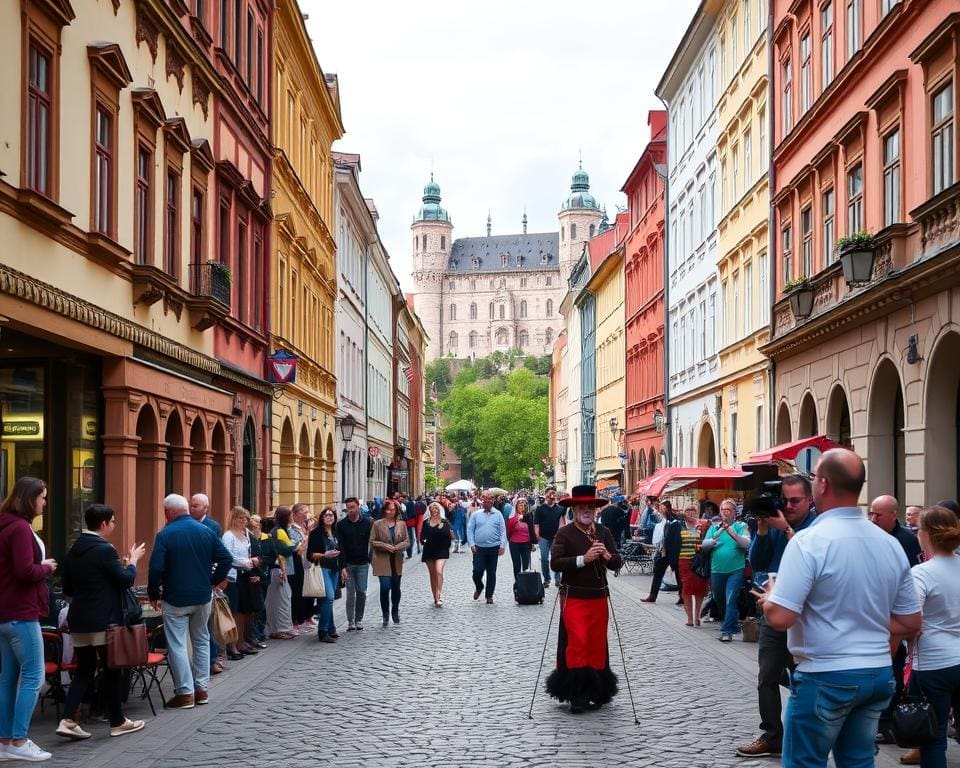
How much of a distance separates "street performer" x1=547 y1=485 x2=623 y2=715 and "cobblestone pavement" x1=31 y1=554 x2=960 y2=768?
0.64 feet

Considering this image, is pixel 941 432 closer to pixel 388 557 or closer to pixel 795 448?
pixel 795 448

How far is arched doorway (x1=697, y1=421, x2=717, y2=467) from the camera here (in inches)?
1657

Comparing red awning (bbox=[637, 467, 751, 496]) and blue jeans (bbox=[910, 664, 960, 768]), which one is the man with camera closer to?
blue jeans (bbox=[910, 664, 960, 768])

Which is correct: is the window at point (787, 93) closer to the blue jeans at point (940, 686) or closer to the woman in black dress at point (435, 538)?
the woman in black dress at point (435, 538)

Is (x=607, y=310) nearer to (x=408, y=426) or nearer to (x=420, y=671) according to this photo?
(x=408, y=426)

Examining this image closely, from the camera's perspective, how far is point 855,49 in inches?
941

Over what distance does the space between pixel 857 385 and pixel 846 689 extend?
18.3 m

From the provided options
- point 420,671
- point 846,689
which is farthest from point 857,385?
point 846,689

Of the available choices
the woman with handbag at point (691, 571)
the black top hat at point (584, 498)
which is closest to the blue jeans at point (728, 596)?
the woman with handbag at point (691, 571)

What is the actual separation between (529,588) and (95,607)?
11.9m

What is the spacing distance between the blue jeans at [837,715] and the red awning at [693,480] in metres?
19.2

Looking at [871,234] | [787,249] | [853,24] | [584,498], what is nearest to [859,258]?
[871,234]

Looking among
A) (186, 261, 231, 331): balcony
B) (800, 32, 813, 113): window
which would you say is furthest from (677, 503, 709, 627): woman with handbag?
(800, 32, 813, 113): window

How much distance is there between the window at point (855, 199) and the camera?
2375cm
